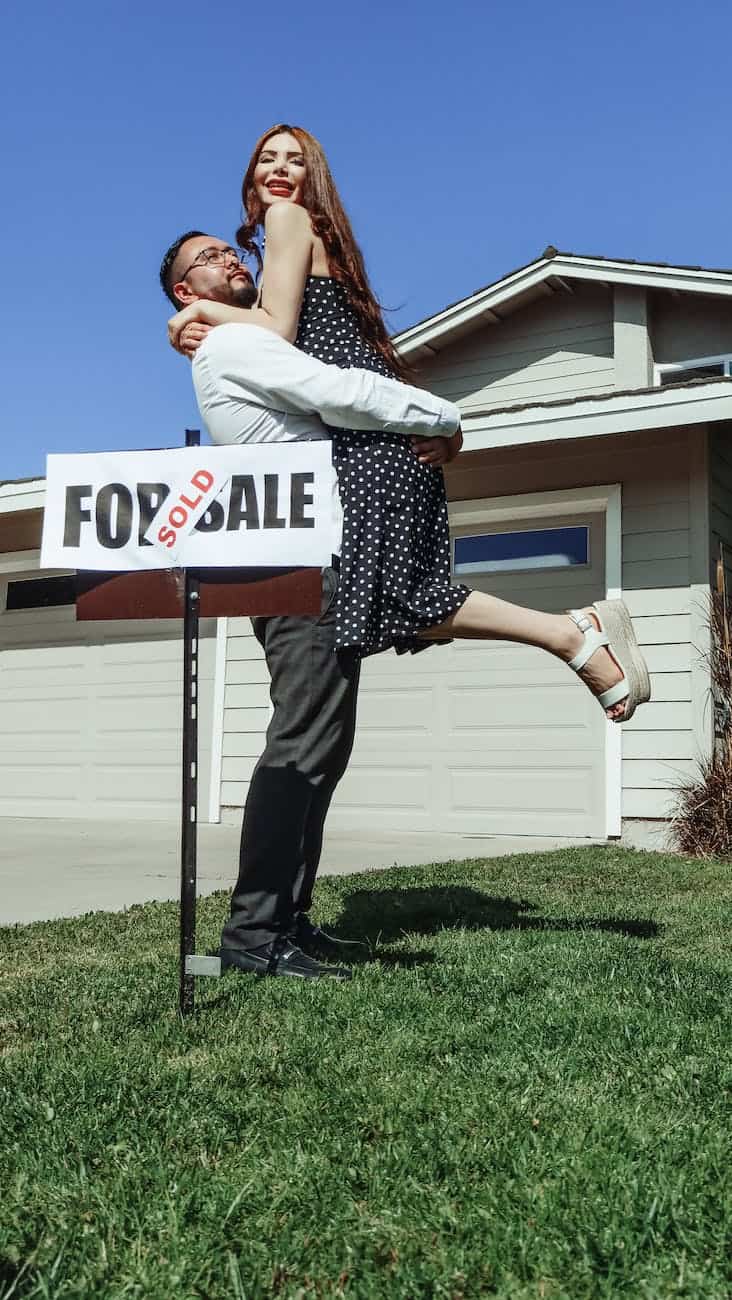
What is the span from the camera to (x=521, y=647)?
7.96 m

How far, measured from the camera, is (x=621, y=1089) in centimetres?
198

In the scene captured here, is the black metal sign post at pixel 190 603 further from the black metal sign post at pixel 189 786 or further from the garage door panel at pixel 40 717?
the garage door panel at pixel 40 717

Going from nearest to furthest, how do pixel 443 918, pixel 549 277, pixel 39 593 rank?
1. pixel 443 918
2. pixel 549 277
3. pixel 39 593

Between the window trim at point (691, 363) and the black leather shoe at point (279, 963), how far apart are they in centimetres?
719

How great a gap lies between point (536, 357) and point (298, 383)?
24.3 feet

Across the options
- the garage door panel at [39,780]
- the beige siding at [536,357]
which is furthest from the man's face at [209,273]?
the garage door panel at [39,780]

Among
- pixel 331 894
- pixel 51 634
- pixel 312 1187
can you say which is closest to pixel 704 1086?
pixel 312 1187

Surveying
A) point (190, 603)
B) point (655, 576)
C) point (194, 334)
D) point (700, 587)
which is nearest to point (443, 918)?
point (190, 603)

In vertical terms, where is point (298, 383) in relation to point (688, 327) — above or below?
below

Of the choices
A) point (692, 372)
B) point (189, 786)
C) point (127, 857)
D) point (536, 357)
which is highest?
point (536, 357)

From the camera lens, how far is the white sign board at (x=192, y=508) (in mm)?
2451

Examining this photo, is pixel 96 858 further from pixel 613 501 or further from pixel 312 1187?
pixel 312 1187

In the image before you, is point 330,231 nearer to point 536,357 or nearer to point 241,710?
point 241,710

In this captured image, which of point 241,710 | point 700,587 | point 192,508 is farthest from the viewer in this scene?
point 241,710
